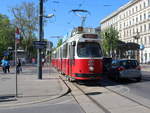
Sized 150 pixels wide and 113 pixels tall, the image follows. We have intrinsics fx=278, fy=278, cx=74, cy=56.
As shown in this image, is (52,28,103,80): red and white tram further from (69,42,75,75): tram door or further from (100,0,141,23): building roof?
(100,0,141,23): building roof

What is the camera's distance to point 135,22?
96000 millimetres

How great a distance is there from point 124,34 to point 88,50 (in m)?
91.6

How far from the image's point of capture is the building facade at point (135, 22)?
87.0 metres

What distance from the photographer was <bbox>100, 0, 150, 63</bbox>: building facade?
8703 centimetres

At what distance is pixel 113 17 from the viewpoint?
11625 cm

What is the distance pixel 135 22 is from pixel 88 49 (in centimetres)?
8254

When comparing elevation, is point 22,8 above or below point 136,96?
above

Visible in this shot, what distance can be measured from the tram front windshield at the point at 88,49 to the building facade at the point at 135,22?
6174cm

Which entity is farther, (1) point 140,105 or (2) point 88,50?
(2) point 88,50

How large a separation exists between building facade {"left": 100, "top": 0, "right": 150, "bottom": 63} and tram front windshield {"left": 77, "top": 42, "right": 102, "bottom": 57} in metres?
61.7

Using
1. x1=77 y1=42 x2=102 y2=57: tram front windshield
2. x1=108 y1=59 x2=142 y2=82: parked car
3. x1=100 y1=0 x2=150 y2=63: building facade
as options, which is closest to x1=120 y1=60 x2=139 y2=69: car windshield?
x1=108 y1=59 x2=142 y2=82: parked car

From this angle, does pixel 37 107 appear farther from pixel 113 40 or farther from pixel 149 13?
pixel 149 13

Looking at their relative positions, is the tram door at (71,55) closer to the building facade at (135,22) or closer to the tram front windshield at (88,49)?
the tram front windshield at (88,49)

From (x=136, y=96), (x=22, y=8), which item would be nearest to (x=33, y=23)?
(x=22, y=8)
